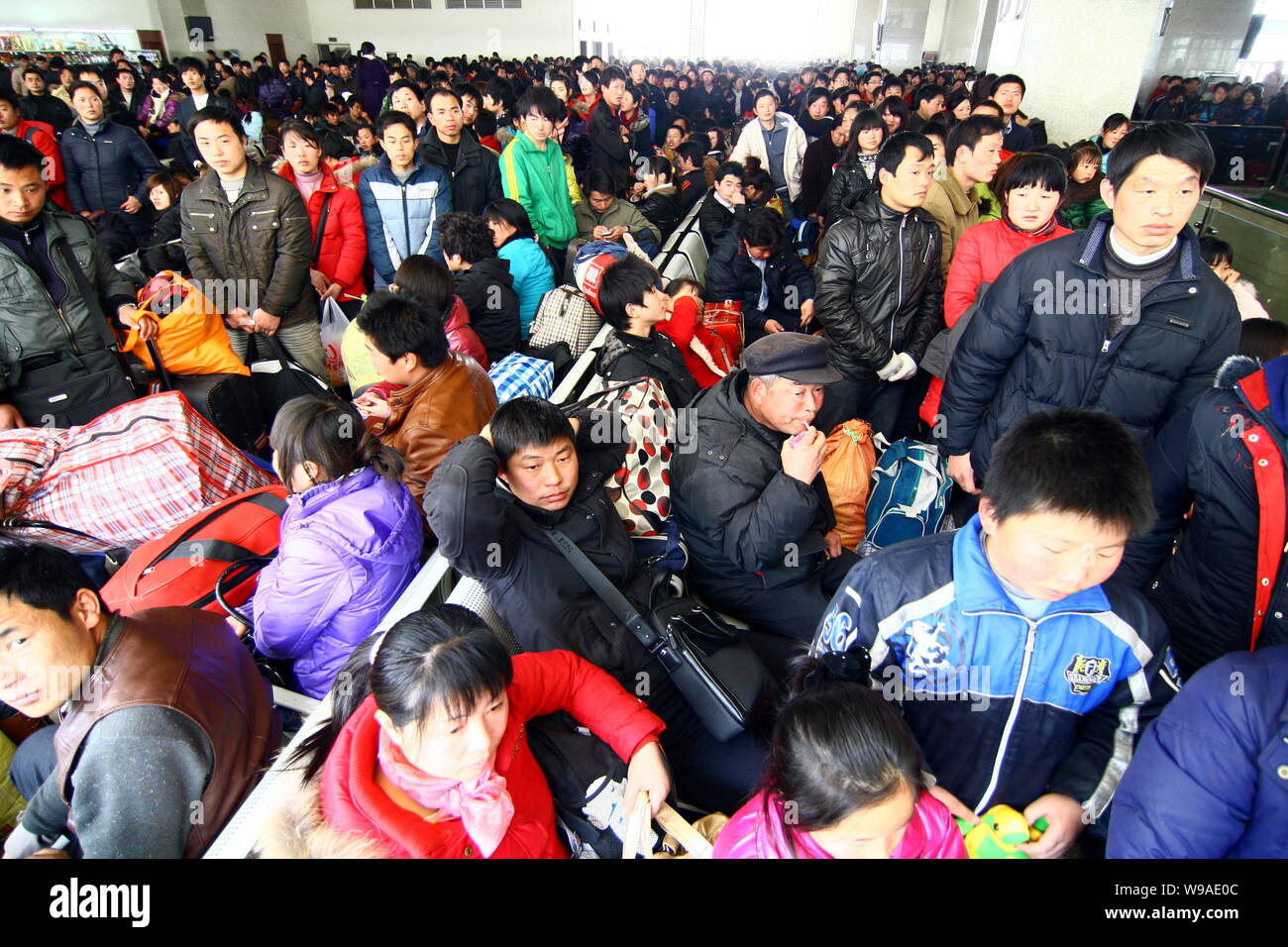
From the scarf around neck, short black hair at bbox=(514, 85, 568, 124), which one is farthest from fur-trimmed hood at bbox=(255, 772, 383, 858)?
short black hair at bbox=(514, 85, 568, 124)

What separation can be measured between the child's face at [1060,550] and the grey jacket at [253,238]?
370 centimetres

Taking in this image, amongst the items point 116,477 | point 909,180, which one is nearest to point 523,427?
point 116,477

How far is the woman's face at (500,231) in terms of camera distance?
396 cm

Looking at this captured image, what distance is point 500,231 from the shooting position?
3988mm

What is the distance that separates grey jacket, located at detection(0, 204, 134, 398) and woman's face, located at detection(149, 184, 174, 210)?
8.35 ft

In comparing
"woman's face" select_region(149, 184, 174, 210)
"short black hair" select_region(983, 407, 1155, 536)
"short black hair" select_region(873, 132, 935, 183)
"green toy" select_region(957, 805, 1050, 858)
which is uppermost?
"short black hair" select_region(873, 132, 935, 183)

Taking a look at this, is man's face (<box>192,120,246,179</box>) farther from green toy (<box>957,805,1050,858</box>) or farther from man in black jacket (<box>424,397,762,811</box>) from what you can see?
green toy (<box>957,805,1050,858</box>)

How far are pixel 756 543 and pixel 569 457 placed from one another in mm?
634

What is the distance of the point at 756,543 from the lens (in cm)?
217

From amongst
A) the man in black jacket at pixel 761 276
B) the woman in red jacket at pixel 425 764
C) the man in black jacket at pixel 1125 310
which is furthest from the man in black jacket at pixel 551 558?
the man in black jacket at pixel 761 276

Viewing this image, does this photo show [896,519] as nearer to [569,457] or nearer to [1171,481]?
A: [1171,481]

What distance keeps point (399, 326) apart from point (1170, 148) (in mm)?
2455

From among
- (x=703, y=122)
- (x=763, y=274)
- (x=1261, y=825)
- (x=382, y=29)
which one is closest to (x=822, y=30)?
(x=382, y=29)

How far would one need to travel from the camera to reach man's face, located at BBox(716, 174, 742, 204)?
4.81 metres
